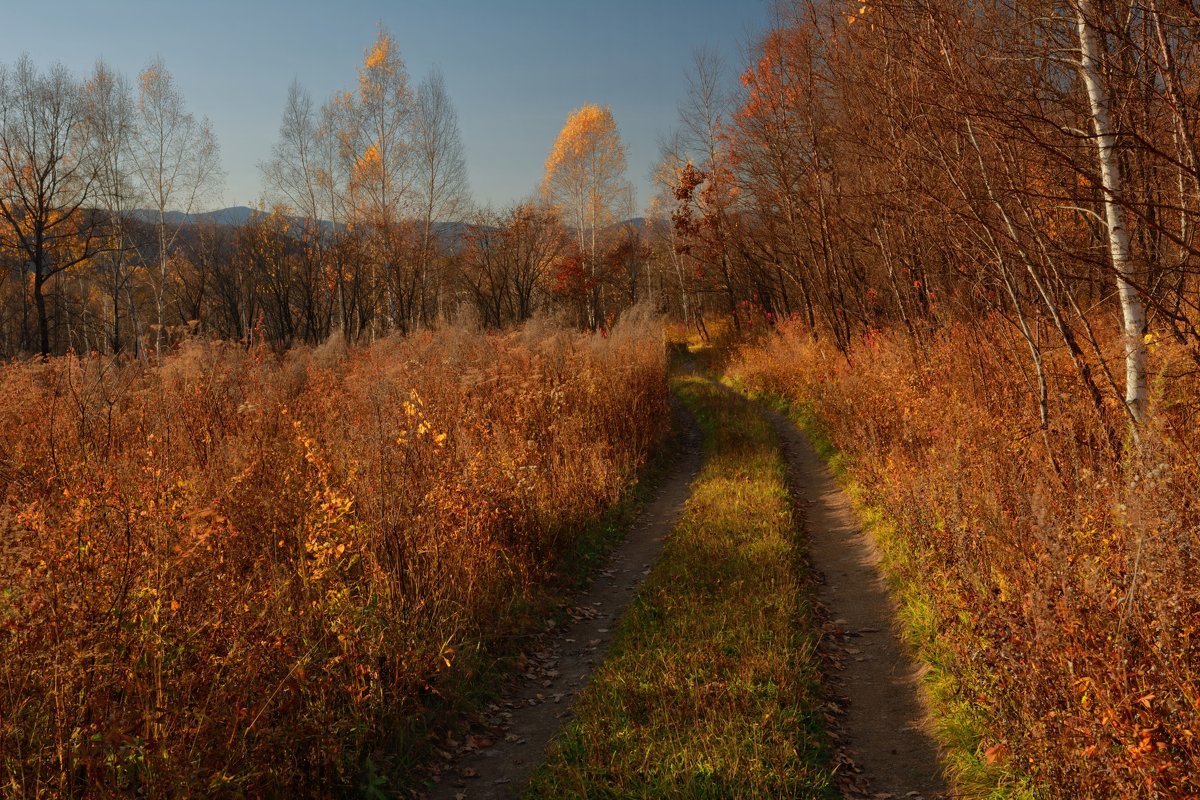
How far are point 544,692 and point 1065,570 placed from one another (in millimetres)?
3650

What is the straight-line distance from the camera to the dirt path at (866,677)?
385 cm

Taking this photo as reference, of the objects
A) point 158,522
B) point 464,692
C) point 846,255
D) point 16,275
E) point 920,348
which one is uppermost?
point 16,275

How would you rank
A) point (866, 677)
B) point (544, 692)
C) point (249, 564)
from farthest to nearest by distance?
1. point (249, 564)
2. point (544, 692)
3. point (866, 677)

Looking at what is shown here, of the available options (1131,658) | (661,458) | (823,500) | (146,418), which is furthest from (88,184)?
(1131,658)

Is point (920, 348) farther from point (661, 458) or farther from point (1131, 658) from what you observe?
point (1131, 658)

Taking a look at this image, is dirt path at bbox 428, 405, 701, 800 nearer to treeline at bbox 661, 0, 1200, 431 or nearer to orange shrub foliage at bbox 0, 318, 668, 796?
orange shrub foliage at bbox 0, 318, 668, 796

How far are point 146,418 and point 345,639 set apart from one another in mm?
6112

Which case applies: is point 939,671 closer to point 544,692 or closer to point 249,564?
point 544,692

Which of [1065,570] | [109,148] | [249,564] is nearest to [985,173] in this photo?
[1065,570]

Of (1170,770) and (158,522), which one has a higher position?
(158,522)

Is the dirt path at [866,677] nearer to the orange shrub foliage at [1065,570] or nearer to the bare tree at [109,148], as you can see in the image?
the orange shrub foliage at [1065,570]

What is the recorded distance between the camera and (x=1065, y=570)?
10.4 ft

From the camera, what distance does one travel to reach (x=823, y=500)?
359 inches

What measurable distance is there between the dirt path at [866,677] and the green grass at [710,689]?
0.22 metres
